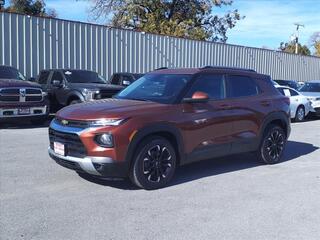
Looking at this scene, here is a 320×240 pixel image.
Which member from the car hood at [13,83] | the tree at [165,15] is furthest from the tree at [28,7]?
the car hood at [13,83]

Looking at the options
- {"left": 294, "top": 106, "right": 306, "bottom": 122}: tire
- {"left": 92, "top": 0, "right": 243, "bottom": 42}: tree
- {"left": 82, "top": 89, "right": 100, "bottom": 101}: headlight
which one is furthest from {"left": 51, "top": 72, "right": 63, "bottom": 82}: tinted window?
{"left": 92, "top": 0, "right": 243, "bottom": 42}: tree

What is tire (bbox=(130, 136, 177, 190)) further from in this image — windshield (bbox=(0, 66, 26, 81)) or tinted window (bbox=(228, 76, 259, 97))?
windshield (bbox=(0, 66, 26, 81))

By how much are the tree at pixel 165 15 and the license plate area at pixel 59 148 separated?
35001 millimetres

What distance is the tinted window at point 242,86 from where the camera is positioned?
26.8 feet

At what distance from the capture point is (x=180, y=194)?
6566 millimetres

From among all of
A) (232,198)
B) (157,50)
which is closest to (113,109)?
(232,198)

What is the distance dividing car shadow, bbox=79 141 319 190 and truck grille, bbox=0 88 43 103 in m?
6.03

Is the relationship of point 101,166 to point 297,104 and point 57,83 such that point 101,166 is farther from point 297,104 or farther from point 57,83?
point 297,104

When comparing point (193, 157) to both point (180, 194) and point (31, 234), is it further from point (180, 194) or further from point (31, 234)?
point (31, 234)

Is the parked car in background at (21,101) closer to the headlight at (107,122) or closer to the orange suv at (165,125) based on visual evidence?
the orange suv at (165,125)

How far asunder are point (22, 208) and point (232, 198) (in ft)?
8.83

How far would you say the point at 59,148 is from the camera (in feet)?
Answer: 22.2

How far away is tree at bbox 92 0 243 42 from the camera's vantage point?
41594 mm

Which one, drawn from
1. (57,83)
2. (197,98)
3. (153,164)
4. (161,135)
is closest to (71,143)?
(153,164)
